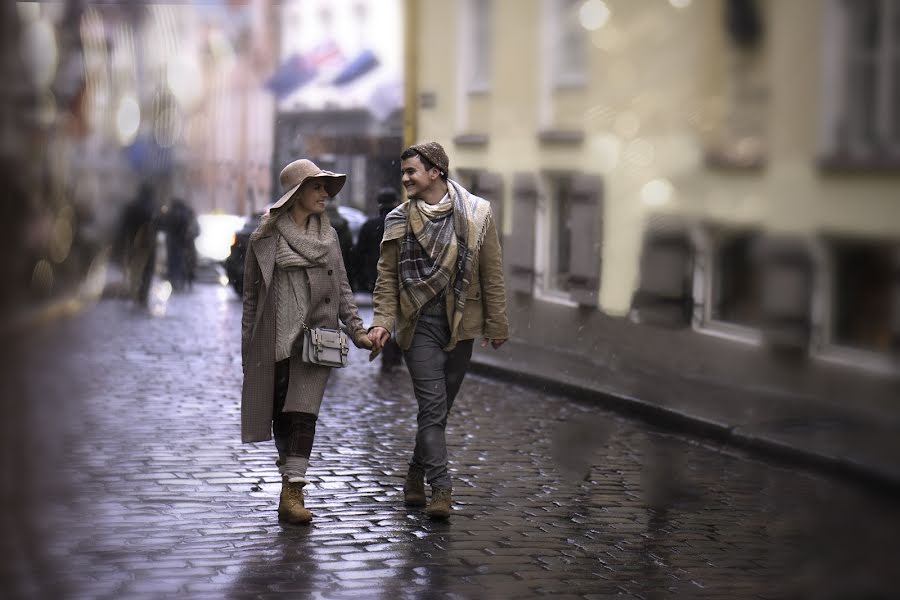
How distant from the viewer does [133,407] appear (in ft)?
33.7

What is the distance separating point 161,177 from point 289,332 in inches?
83.5

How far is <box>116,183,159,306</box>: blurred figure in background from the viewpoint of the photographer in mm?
4055

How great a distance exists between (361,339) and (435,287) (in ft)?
1.28

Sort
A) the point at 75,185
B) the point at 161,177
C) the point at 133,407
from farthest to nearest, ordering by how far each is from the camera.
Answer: the point at 133,407 < the point at 161,177 < the point at 75,185

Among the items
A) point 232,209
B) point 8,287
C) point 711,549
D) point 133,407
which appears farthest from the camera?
point 133,407

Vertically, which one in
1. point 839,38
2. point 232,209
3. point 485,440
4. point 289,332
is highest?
point 839,38

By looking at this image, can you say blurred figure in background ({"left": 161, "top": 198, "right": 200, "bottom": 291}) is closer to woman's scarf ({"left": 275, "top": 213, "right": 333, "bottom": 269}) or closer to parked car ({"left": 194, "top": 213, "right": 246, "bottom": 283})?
parked car ({"left": 194, "top": 213, "right": 246, "bottom": 283})

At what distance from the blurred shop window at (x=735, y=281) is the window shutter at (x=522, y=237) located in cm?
228

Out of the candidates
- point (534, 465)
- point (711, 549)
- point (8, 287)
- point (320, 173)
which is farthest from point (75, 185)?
point (534, 465)

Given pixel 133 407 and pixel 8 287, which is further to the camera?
pixel 133 407

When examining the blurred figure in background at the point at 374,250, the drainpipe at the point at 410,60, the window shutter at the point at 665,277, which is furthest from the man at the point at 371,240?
the window shutter at the point at 665,277

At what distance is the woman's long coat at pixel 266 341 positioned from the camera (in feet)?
21.5

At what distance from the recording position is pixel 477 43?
279 inches

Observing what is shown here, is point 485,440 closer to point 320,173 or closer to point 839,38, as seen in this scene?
point 320,173
